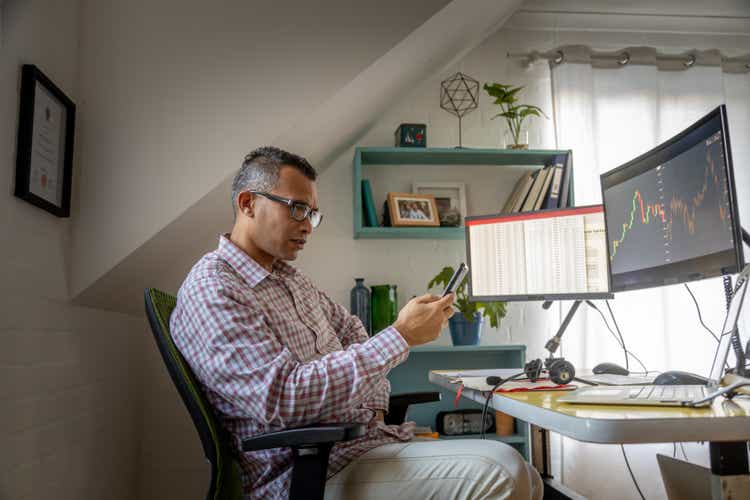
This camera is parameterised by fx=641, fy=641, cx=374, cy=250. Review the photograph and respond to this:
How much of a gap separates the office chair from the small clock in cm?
146

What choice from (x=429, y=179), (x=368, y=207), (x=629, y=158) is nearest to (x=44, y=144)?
(x=368, y=207)

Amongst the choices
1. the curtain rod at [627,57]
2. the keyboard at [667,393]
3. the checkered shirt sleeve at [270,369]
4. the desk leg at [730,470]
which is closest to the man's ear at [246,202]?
the checkered shirt sleeve at [270,369]

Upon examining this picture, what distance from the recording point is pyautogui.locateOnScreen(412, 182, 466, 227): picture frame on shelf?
2.98 m

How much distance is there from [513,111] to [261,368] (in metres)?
2.17

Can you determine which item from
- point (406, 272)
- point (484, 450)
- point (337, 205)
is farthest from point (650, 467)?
point (484, 450)

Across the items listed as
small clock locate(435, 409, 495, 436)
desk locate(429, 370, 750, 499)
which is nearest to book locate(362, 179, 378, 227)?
small clock locate(435, 409, 495, 436)

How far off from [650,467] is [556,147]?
154cm

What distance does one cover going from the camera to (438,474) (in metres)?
1.23

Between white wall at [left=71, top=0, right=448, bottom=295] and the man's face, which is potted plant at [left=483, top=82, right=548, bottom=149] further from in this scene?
the man's face

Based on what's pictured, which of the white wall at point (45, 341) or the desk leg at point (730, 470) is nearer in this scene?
the desk leg at point (730, 470)

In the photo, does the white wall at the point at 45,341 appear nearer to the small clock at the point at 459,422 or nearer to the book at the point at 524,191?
the small clock at the point at 459,422

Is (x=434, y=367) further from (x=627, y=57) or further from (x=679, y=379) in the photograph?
(x=627, y=57)

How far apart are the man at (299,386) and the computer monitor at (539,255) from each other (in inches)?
24.4

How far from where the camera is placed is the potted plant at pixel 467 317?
266 cm
